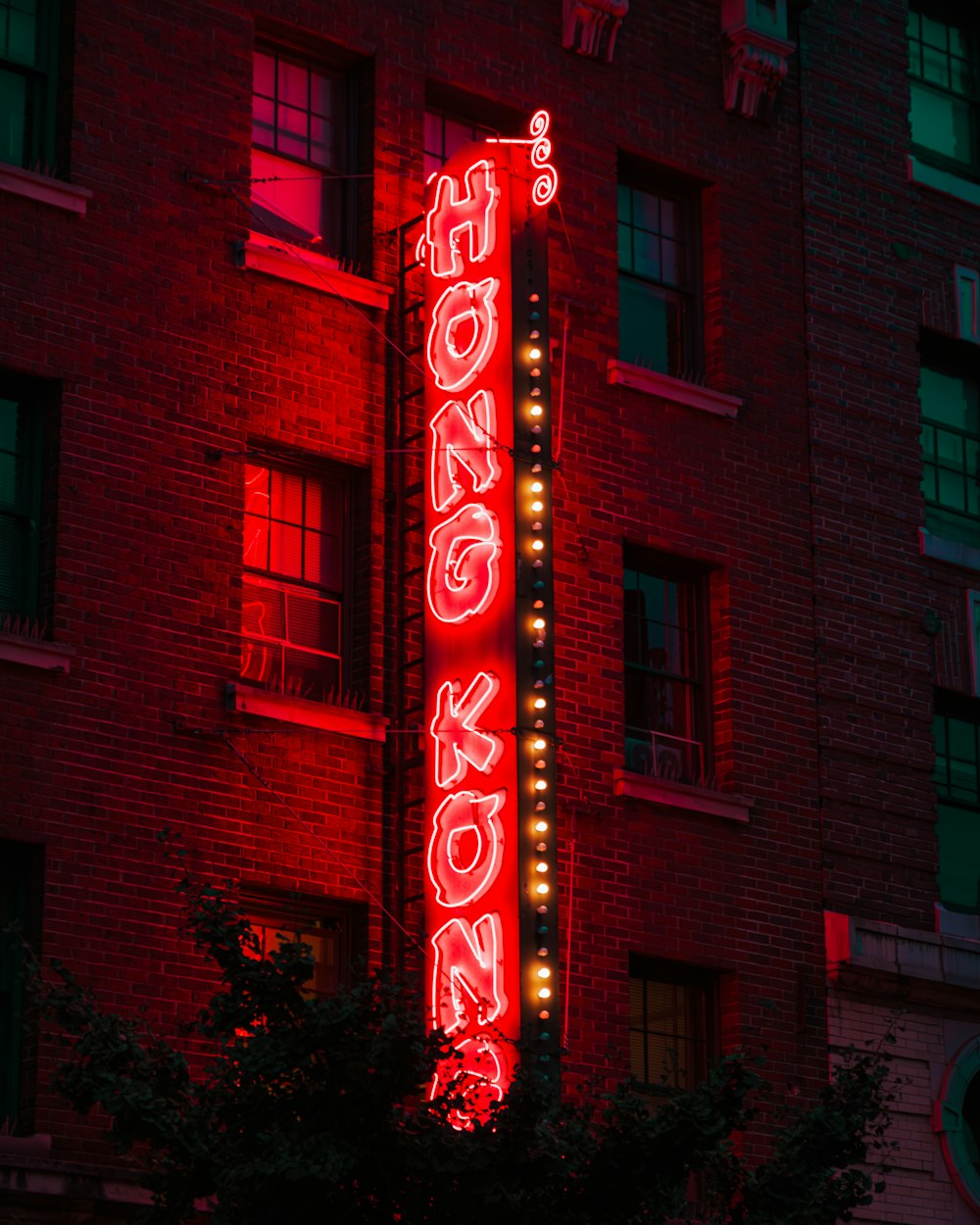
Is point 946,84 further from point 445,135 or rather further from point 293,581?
point 293,581

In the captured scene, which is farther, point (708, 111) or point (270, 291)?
point (708, 111)

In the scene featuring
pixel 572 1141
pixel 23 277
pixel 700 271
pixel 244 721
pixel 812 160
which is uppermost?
pixel 812 160

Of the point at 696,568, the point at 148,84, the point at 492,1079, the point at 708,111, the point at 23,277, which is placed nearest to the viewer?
the point at 492,1079

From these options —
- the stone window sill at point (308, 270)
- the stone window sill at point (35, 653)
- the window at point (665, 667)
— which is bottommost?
the stone window sill at point (35, 653)

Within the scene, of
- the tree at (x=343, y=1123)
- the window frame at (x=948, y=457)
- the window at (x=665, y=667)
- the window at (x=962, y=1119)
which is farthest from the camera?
the window frame at (x=948, y=457)

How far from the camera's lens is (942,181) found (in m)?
23.4

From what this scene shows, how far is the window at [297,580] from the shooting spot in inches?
690

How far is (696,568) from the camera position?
20.4m

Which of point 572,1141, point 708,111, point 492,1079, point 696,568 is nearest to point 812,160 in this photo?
point 708,111

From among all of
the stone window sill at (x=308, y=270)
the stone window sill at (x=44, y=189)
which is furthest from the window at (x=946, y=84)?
the stone window sill at (x=44, y=189)

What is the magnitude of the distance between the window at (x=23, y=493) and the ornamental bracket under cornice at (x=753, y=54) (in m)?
8.18

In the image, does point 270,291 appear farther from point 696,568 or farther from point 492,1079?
point 492,1079

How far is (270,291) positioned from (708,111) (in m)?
5.68

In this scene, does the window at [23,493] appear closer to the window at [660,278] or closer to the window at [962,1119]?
the window at [660,278]
